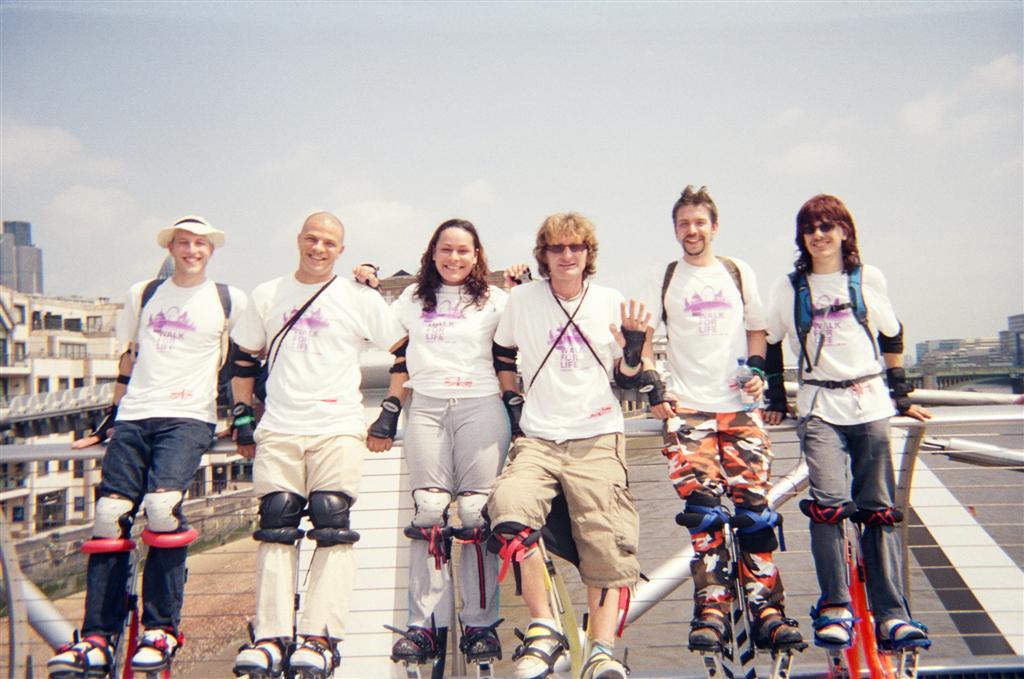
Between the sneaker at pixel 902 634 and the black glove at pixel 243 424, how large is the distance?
2614mm

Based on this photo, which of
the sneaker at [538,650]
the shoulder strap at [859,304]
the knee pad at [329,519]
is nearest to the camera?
the sneaker at [538,650]

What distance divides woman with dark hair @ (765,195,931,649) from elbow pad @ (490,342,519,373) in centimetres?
115

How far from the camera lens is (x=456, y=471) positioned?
8.68 ft

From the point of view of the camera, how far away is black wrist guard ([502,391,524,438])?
2.69 m

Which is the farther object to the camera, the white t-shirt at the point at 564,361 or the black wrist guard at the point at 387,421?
the black wrist guard at the point at 387,421

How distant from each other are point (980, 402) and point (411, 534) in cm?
251

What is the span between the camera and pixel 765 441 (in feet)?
8.71

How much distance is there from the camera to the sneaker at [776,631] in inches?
92.6

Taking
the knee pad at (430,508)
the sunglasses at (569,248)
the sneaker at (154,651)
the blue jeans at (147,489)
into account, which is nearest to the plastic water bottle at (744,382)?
the sunglasses at (569,248)

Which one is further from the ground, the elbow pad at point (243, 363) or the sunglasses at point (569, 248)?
the sunglasses at point (569, 248)

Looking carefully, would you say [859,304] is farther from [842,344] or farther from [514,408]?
[514,408]

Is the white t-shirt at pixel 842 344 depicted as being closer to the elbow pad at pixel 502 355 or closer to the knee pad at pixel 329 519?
the elbow pad at pixel 502 355

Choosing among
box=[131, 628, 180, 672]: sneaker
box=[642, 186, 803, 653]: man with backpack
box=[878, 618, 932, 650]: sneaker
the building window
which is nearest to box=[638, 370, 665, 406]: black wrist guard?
box=[642, 186, 803, 653]: man with backpack

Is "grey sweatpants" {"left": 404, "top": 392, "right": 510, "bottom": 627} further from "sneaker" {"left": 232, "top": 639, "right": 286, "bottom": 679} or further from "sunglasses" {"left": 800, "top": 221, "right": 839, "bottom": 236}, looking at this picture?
"sunglasses" {"left": 800, "top": 221, "right": 839, "bottom": 236}
